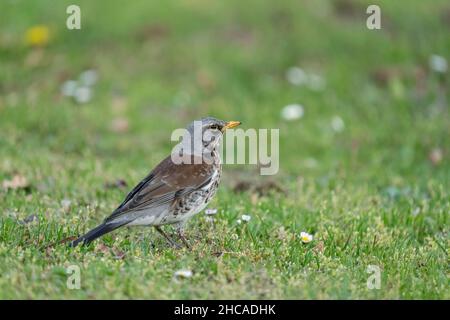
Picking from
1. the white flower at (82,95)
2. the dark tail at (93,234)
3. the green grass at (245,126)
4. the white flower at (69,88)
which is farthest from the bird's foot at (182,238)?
the white flower at (69,88)

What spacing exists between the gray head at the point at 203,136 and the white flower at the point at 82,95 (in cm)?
587

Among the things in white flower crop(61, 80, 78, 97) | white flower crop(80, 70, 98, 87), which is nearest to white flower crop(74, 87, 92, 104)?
white flower crop(61, 80, 78, 97)

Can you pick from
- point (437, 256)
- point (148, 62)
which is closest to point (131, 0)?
point (148, 62)

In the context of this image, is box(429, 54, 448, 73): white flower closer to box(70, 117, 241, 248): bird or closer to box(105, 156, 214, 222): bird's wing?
box(70, 117, 241, 248): bird

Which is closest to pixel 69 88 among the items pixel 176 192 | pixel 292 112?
pixel 292 112

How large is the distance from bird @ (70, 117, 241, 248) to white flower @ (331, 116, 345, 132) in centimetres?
529

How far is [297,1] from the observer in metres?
15.0

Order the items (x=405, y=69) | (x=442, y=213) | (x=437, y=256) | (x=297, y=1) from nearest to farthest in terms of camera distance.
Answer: (x=437, y=256)
(x=442, y=213)
(x=405, y=69)
(x=297, y=1)

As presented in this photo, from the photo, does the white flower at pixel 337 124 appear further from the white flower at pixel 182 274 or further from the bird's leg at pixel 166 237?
the white flower at pixel 182 274

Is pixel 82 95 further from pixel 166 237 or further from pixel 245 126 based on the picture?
pixel 166 237

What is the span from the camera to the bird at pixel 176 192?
6559 millimetres
